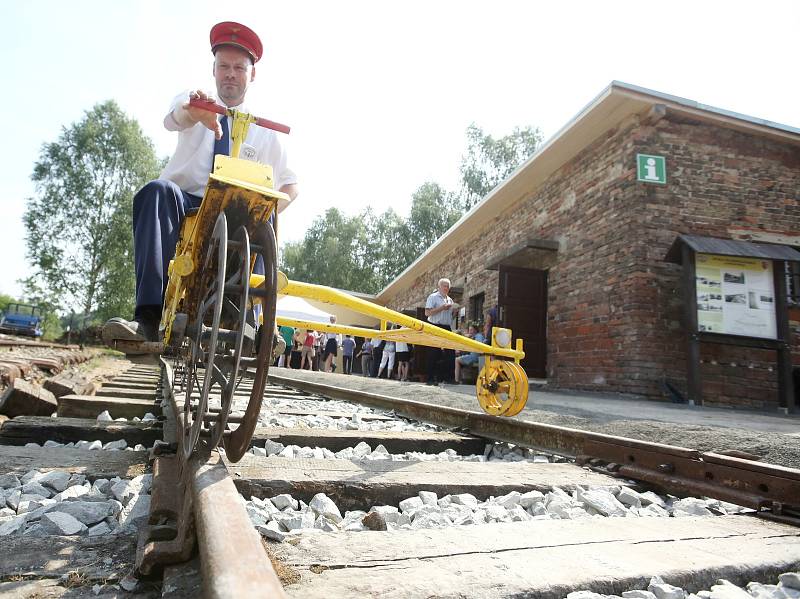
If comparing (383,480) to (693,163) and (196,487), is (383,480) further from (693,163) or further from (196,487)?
(693,163)

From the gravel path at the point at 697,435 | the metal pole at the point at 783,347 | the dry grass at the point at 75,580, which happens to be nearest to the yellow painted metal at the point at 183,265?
the dry grass at the point at 75,580

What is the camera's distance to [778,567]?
125 centimetres

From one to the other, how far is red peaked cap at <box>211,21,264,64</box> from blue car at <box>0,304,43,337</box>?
115 ft

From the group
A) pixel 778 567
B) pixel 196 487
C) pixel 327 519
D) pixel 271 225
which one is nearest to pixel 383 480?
pixel 327 519

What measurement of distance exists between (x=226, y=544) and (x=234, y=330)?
99 cm

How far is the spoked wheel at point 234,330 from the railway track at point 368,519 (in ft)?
0.58

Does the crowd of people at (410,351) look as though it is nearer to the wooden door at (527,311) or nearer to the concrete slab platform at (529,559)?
the wooden door at (527,311)

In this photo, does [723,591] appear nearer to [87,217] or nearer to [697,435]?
[697,435]

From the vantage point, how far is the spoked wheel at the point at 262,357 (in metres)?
1.60

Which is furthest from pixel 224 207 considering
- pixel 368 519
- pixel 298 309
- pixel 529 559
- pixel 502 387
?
pixel 298 309

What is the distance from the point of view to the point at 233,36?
2064mm

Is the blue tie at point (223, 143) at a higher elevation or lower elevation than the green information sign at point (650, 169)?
lower

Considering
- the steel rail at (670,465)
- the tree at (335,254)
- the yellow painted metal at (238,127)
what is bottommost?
the steel rail at (670,465)

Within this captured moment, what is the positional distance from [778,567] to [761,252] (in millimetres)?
7037
